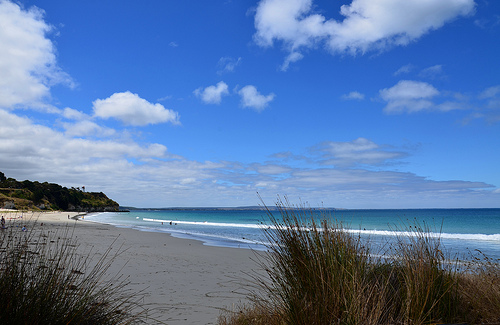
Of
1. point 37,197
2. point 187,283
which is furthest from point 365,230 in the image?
point 37,197

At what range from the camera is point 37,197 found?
84.6 meters

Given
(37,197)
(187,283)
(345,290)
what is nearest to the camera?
(345,290)

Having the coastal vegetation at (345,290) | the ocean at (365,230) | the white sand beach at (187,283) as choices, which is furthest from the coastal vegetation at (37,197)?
the coastal vegetation at (345,290)

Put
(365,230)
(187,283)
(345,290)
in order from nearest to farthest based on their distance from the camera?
(345,290), (187,283), (365,230)

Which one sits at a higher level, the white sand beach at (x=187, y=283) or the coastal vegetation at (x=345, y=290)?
the coastal vegetation at (x=345, y=290)

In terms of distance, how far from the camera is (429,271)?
4340 mm

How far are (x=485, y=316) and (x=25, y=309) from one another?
5.47 meters

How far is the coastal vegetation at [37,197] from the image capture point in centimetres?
6412

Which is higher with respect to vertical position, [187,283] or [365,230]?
[365,230]

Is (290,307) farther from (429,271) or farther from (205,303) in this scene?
(205,303)

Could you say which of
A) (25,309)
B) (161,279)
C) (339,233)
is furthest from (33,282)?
(161,279)

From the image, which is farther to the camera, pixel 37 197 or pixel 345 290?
pixel 37 197

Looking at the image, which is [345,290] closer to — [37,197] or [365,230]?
[365,230]

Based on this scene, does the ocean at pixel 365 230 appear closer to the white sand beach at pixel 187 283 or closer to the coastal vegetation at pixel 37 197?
the white sand beach at pixel 187 283
